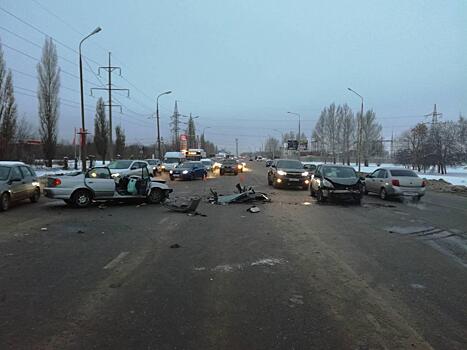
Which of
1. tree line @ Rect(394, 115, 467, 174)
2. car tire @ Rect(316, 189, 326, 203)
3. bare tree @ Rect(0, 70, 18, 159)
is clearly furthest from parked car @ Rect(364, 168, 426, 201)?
tree line @ Rect(394, 115, 467, 174)

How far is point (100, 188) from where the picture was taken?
1515 cm

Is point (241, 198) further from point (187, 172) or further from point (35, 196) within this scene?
point (187, 172)

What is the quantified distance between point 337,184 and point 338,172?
1.62m

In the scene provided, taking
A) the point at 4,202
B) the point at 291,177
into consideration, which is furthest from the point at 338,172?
the point at 4,202

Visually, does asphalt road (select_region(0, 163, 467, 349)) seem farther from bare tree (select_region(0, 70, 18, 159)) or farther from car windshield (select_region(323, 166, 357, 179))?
bare tree (select_region(0, 70, 18, 159))

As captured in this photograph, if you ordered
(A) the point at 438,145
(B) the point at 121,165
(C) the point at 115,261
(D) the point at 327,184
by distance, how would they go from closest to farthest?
(C) the point at 115,261 → (D) the point at 327,184 → (B) the point at 121,165 → (A) the point at 438,145

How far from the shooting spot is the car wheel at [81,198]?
14.8m

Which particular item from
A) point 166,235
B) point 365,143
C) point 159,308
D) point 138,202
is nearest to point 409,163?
point 365,143

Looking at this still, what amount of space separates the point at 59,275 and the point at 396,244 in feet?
21.5

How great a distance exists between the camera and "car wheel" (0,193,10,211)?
13.8 meters

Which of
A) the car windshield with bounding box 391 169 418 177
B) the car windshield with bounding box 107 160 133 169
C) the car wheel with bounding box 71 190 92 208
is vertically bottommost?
the car wheel with bounding box 71 190 92 208

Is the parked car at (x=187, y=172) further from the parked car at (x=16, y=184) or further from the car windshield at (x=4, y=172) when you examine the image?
the car windshield at (x=4, y=172)

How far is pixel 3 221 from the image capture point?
38.3 ft

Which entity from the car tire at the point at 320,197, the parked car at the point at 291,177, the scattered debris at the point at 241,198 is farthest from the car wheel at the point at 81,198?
the parked car at the point at 291,177
